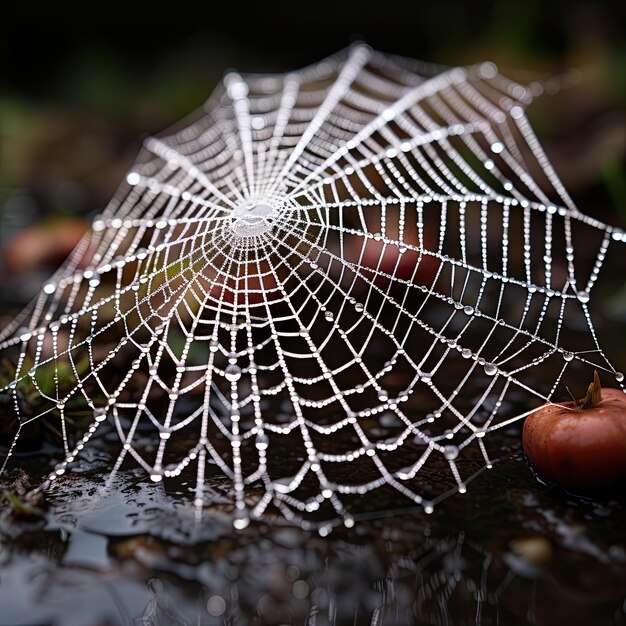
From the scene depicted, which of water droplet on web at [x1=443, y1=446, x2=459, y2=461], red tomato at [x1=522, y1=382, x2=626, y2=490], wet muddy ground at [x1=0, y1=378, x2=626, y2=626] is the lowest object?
wet muddy ground at [x1=0, y1=378, x2=626, y2=626]

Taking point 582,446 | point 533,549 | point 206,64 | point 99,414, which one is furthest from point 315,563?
point 206,64

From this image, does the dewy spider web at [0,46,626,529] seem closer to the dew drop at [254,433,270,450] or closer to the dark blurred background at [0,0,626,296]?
the dew drop at [254,433,270,450]

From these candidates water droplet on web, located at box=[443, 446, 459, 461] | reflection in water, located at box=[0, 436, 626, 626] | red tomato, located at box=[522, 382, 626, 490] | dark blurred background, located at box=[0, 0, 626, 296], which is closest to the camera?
reflection in water, located at box=[0, 436, 626, 626]

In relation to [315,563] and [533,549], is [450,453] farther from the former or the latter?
[315,563]

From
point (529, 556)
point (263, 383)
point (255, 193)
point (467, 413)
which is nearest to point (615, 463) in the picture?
point (529, 556)

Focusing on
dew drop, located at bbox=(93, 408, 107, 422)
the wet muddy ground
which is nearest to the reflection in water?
the wet muddy ground

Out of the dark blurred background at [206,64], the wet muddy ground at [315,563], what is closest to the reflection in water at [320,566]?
the wet muddy ground at [315,563]

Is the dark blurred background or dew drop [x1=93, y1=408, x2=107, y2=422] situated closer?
dew drop [x1=93, y1=408, x2=107, y2=422]
